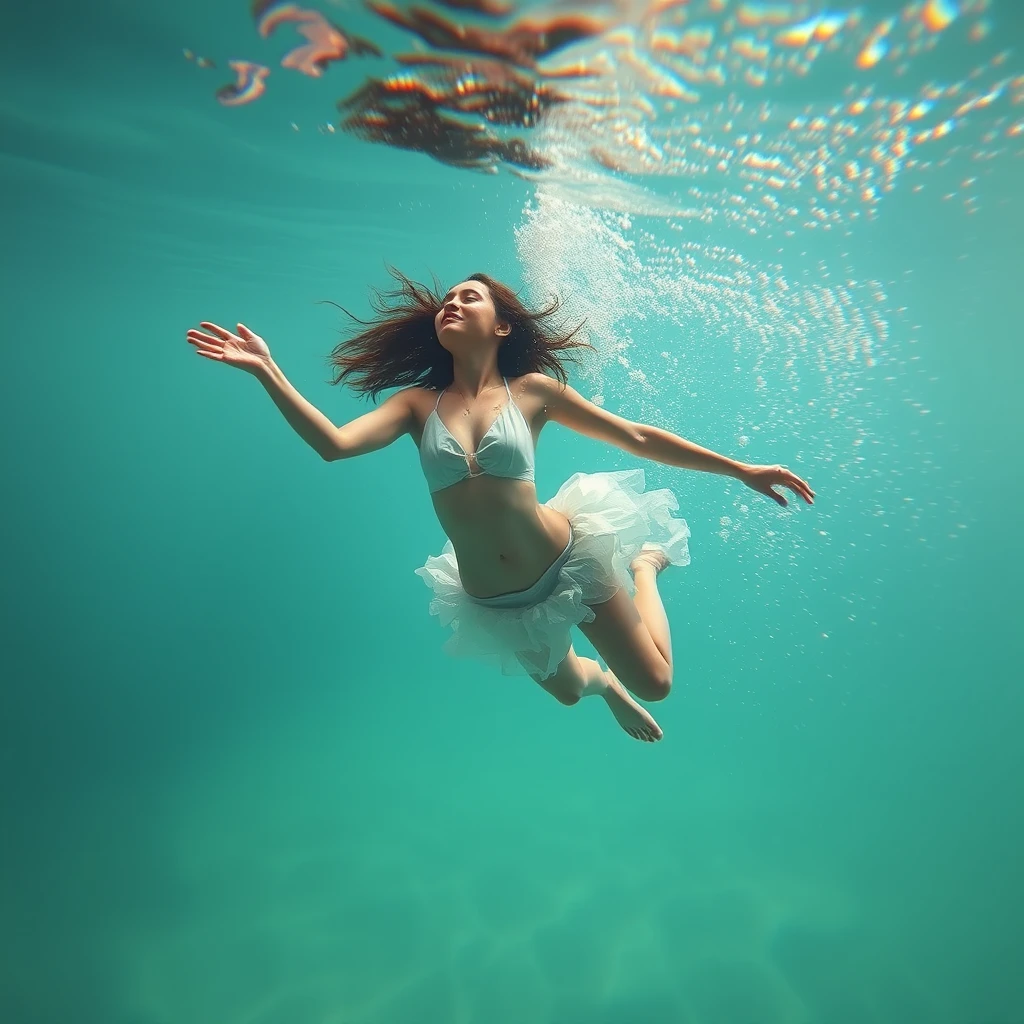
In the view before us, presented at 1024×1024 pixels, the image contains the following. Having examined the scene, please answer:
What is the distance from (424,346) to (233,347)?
1356 mm

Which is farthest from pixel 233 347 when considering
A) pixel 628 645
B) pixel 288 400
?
pixel 628 645

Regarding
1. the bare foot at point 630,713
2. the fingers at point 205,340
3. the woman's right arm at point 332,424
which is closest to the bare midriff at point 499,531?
the woman's right arm at point 332,424

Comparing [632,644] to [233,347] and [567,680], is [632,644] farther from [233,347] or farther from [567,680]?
[233,347]

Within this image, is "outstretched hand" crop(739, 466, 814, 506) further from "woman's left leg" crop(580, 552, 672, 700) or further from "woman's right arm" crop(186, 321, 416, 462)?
"woman's right arm" crop(186, 321, 416, 462)

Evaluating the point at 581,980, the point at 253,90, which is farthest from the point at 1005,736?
the point at 253,90

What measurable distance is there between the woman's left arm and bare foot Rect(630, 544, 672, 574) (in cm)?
96

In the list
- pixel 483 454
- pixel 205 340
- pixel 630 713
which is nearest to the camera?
pixel 205 340

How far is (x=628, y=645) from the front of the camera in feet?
11.8

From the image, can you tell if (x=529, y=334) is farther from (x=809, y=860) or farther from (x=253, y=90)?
(x=809, y=860)

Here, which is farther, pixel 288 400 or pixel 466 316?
pixel 466 316

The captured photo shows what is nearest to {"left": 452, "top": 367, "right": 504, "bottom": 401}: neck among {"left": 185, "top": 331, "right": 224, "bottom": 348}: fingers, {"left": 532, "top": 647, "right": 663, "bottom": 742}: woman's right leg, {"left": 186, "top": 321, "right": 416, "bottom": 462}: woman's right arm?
{"left": 186, "top": 321, "right": 416, "bottom": 462}: woman's right arm

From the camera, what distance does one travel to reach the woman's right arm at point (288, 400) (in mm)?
2668

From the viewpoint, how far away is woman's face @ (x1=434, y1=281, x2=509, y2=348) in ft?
10.8

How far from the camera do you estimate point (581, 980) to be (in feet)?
21.4
